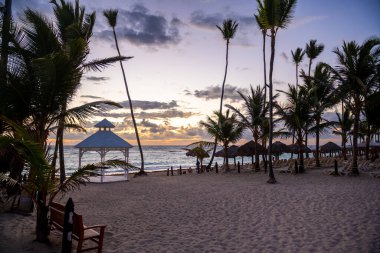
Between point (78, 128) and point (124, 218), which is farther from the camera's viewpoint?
point (78, 128)

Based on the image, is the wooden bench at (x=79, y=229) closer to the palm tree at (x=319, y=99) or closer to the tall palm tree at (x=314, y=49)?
the palm tree at (x=319, y=99)

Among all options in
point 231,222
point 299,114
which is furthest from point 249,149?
point 231,222

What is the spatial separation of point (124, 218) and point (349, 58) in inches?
650

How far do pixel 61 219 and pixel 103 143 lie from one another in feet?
45.8

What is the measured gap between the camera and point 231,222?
326 inches

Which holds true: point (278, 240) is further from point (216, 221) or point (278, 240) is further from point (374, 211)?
point (374, 211)

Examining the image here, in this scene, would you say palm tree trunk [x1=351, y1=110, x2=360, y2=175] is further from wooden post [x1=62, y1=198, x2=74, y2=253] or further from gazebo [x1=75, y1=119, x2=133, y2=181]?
wooden post [x1=62, y1=198, x2=74, y2=253]

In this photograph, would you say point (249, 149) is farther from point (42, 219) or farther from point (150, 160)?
point (150, 160)

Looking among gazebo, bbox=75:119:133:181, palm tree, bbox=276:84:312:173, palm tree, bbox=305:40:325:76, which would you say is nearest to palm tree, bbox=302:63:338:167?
palm tree, bbox=276:84:312:173

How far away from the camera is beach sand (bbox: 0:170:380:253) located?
20.4 feet

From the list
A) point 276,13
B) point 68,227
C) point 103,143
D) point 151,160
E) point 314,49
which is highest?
point 314,49

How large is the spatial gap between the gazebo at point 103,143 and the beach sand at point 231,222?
22.3ft

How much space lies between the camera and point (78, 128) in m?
10.5

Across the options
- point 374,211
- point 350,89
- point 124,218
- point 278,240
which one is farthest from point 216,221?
point 350,89
